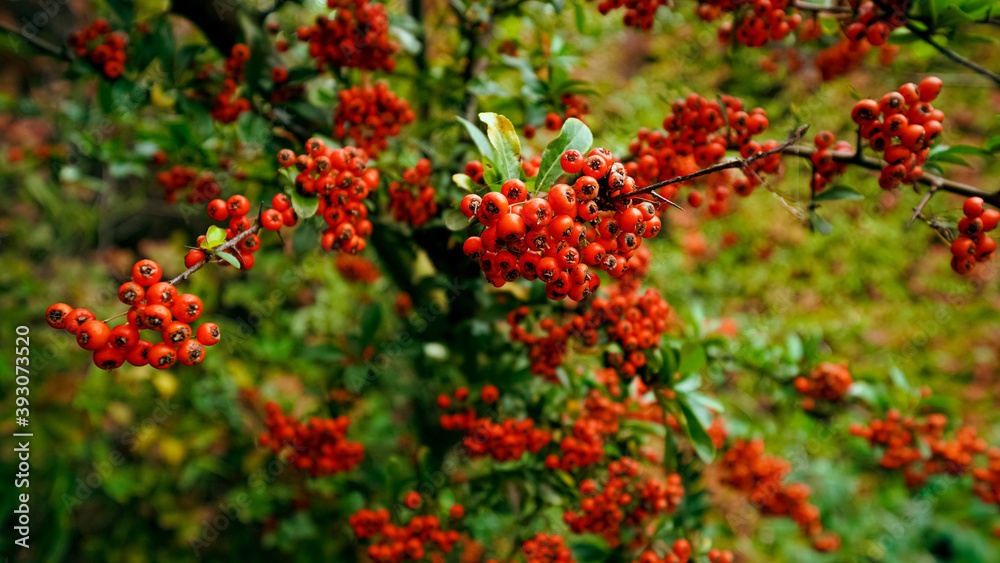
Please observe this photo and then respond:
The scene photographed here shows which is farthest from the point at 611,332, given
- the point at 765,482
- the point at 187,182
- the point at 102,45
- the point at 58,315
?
the point at 102,45

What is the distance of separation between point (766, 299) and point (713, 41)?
8.65 feet

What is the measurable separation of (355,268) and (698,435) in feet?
9.51

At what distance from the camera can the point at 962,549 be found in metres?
4.55

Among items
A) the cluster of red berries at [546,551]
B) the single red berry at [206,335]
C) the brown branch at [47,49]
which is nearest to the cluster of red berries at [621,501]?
the cluster of red berries at [546,551]

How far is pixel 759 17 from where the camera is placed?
2.02 m

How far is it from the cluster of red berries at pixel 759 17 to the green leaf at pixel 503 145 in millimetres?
1285

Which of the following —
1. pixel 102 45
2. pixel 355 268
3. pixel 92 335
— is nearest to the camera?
pixel 92 335

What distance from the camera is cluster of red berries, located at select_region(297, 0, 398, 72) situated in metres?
2.05

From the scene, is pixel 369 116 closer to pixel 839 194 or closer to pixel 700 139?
pixel 700 139

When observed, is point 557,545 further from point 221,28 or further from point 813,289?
point 813,289

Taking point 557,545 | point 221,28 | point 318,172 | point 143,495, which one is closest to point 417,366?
point 557,545

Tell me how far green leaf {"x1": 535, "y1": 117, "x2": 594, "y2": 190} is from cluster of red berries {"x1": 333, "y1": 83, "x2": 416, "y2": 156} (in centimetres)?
100

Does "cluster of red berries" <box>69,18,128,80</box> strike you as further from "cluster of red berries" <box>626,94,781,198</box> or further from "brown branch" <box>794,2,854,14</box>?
"brown branch" <box>794,2,854,14</box>

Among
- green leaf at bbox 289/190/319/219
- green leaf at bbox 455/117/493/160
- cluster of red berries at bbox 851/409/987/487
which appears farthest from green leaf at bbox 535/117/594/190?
cluster of red berries at bbox 851/409/987/487
